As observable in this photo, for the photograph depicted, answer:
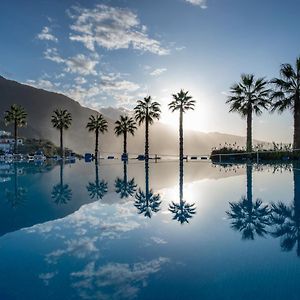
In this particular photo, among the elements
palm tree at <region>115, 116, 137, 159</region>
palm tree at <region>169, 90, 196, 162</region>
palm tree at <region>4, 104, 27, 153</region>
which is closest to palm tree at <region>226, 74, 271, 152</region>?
palm tree at <region>169, 90, 196, 162</region>

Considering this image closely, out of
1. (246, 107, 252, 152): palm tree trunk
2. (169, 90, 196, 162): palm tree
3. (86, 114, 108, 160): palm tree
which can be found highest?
(169, 90, 196, 162): palm tree

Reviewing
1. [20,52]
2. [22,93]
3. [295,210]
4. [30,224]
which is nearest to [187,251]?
[30,224]

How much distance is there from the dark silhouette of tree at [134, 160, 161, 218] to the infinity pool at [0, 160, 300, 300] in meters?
0.06

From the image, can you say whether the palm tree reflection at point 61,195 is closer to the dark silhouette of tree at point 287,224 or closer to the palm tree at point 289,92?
the dark silhouette of tree at point 287,224

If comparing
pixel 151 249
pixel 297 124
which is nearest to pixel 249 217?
pixel 151 249

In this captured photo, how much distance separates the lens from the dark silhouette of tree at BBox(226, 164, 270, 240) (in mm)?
5997

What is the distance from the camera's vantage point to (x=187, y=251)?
4883mm

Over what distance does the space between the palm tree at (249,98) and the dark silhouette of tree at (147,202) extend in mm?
21082

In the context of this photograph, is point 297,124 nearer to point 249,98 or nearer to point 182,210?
point 249,98

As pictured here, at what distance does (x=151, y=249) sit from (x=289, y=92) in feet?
86.7

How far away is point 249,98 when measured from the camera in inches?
1204

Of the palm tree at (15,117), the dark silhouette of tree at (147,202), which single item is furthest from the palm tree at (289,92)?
the palm tree at (15,117)

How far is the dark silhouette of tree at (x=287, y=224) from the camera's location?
16.9 ft

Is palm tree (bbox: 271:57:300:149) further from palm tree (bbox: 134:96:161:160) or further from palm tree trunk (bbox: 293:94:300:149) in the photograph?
palm tree (bbox: 134:96:161:160)
